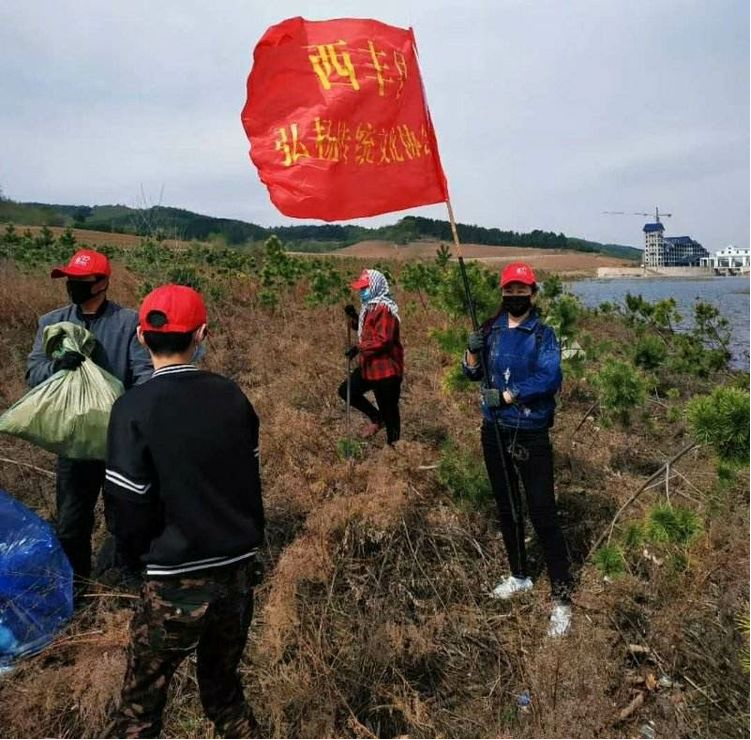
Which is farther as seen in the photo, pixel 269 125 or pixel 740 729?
pixel 269 125

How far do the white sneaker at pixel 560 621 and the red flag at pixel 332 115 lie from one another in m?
2.12

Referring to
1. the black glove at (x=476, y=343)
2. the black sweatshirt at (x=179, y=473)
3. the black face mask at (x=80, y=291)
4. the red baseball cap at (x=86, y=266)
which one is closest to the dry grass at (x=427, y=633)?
the black sweatshirt at (x=179, y=473)

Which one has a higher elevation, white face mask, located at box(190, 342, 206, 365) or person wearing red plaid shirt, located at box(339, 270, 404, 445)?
white face mask, located at box(190, 342, 206, 365)

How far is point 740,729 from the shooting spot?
182 cm

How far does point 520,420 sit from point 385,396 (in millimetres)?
2229

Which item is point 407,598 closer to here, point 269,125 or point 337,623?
point 337,623

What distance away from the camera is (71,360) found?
105 inches

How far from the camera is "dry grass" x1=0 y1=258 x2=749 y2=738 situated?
2117mm

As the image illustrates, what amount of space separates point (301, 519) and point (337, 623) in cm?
105

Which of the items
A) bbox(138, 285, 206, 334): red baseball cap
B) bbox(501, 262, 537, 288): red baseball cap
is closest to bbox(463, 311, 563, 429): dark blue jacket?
bbox(501, 262, 537, 288): red baseball cap

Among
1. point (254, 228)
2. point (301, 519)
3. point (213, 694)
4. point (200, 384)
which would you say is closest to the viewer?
point (200, 384)

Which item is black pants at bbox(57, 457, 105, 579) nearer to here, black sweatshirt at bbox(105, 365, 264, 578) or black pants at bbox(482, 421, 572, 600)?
black sweatshirt at bbox(105, 365, 264, 578)

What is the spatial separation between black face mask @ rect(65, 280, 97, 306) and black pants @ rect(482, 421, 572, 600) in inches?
82.6

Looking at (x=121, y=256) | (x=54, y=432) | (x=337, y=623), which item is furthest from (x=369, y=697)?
(x=121, y=256)
